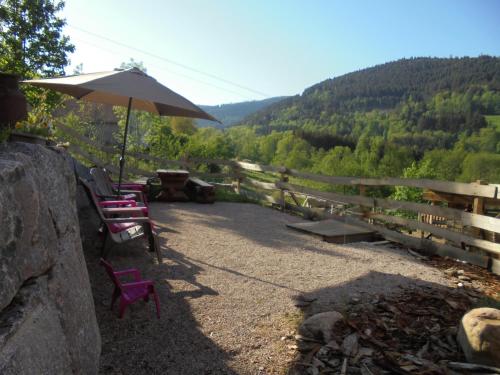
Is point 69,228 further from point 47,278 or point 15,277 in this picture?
point 15,277

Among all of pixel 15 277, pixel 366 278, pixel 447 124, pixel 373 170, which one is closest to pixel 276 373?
pixel 15 277

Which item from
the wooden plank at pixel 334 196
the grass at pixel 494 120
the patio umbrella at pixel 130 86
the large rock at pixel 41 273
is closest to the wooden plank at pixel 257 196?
the wooden plank at pixel 334 196

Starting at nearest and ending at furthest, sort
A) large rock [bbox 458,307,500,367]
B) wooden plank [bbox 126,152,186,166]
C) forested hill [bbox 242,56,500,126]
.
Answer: large rock [bbox 458,307,500,367] → wooden plank [bbox 126,152,186,166] → forested hill [bbox 242,56,500,126]

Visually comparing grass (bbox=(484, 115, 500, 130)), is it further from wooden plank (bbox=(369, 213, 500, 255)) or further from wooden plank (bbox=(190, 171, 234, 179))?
wooden plank (bbox=(369, 213, 500, 255))

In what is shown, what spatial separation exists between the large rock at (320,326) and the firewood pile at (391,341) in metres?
0.02

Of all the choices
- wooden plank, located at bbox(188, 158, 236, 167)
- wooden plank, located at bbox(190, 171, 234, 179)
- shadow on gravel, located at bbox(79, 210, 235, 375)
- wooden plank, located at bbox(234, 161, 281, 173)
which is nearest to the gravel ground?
shadow on gravel, located at bbox(79, 210, 235, 375)

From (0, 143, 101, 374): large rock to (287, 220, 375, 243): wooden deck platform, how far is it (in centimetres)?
466

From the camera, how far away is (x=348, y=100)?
130 m

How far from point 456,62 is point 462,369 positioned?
→ 149 metres

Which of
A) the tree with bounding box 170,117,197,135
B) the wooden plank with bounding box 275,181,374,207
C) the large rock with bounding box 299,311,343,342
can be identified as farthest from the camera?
the tree with bounding box 170,117,197,135

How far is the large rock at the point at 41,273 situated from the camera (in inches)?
56.7

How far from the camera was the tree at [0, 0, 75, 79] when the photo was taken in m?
12.4

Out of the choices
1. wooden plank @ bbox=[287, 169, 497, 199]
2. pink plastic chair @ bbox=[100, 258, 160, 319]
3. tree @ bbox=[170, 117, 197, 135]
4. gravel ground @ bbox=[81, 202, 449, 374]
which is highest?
tree @ bbox=[170, 117, 197, 135]

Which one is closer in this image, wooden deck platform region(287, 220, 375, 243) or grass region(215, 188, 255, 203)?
wooden deck platform region(287, 220, 375, 243)
